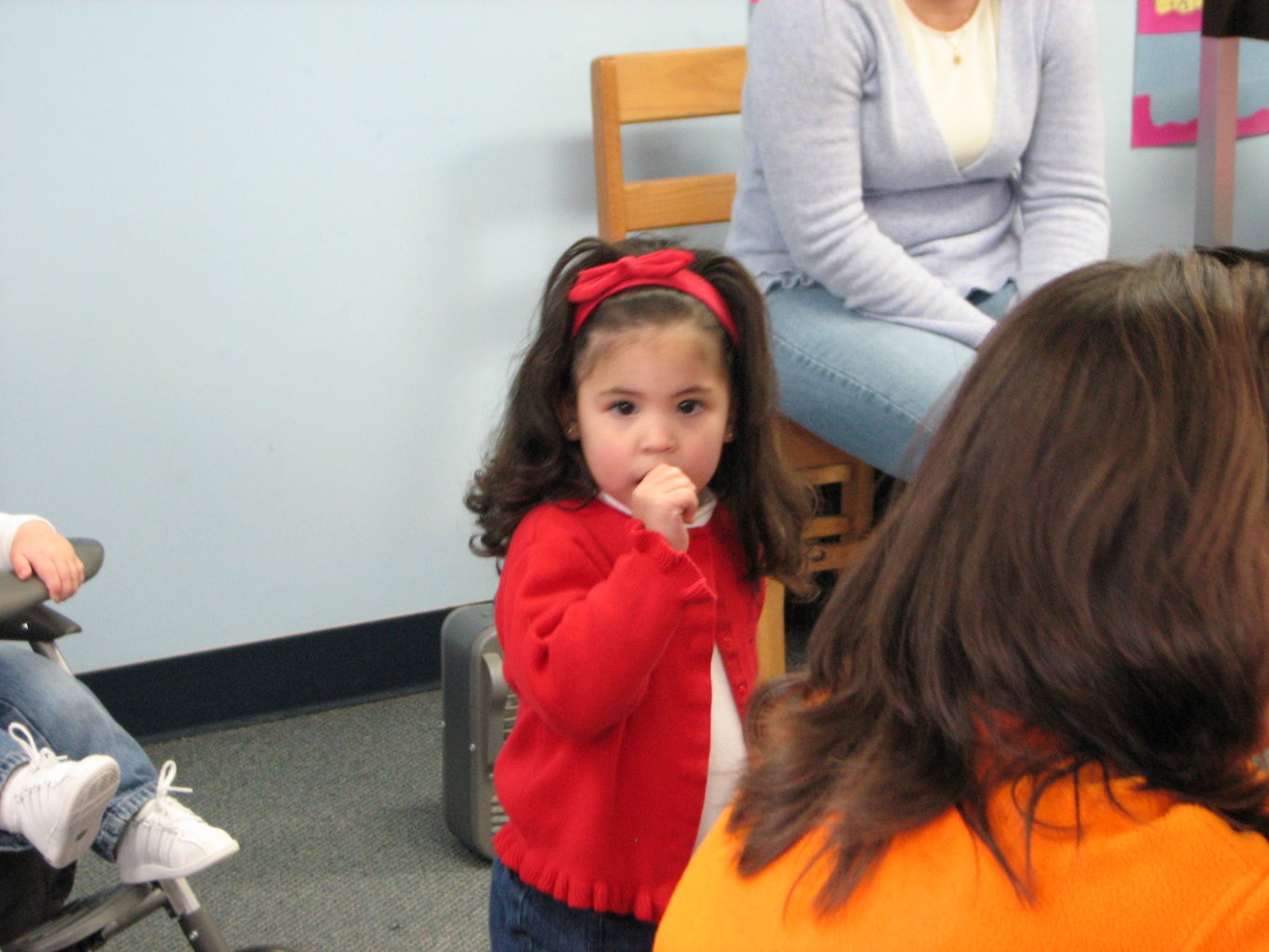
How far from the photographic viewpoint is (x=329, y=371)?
78.2 inches

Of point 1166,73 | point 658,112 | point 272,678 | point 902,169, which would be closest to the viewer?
point 902,169

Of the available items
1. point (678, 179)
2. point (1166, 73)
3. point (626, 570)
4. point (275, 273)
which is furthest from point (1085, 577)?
point (1166, 73)

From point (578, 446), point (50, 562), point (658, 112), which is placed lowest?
point (50, 562)

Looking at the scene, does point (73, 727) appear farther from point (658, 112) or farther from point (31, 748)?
point (658, 112)

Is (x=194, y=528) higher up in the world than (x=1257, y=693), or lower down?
lower down

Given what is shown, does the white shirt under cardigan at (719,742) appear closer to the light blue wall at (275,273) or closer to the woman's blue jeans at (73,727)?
the woman's blue jeans at (73,727)

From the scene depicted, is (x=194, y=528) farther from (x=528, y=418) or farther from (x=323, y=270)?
(x=528, y=418)

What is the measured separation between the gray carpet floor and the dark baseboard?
3 centimetres

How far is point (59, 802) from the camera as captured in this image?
3.55 feet

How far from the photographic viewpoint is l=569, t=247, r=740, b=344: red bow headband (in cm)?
106

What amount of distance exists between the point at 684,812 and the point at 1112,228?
188cm

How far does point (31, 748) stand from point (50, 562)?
0.56 ft

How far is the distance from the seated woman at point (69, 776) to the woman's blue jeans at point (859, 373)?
2.72ft

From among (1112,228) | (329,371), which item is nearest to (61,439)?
(329,371)
